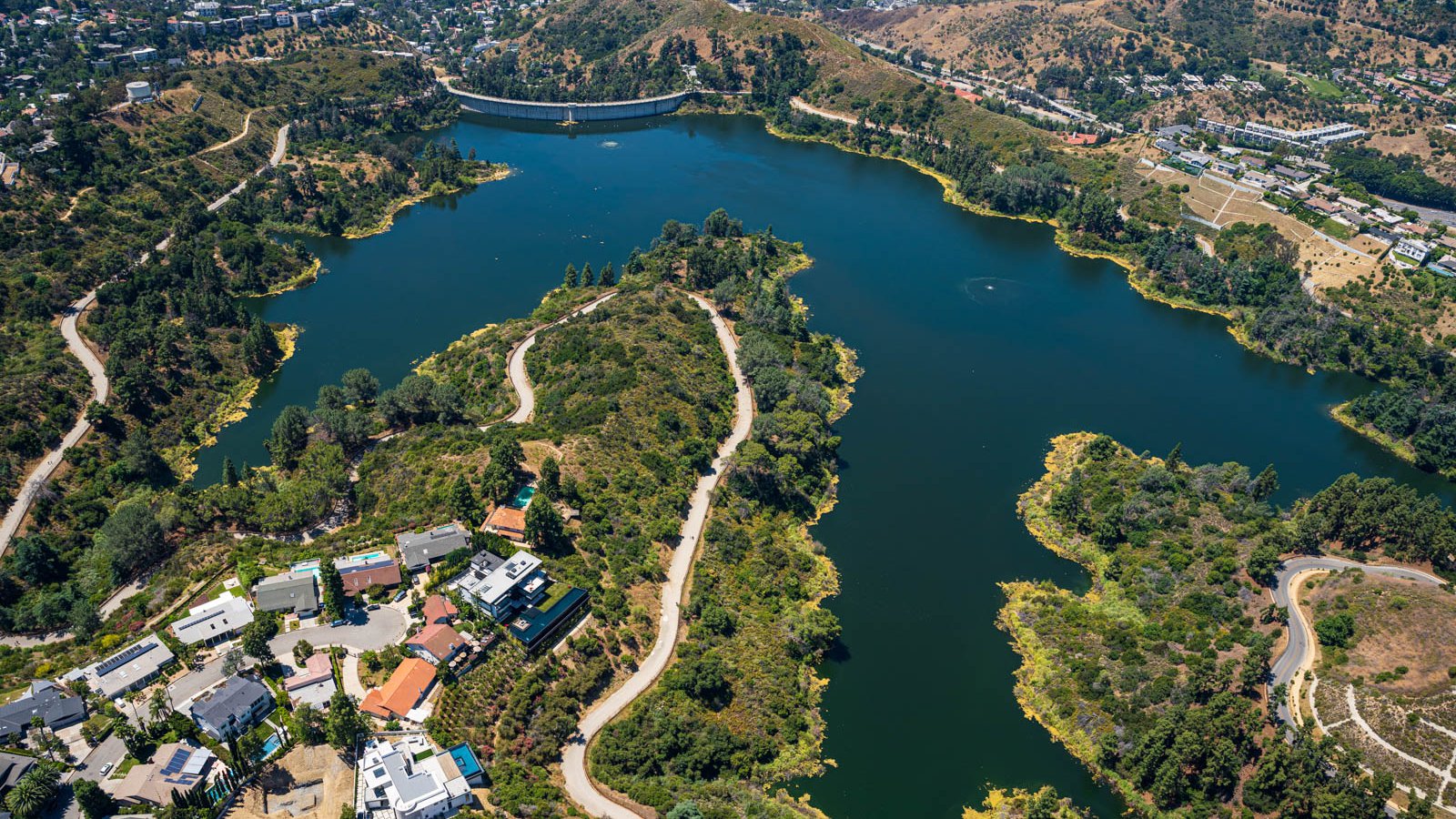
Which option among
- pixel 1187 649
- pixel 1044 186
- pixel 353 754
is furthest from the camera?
pixel 1044 186

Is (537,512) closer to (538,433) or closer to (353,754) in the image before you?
(538,433)

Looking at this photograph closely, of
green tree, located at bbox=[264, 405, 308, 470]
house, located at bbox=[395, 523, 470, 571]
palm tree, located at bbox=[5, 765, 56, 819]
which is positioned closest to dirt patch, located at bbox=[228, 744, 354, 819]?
palm tree, located at bbox=[5, 765, 56, 819]

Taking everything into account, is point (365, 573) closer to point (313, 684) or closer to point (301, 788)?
point (313, 684)

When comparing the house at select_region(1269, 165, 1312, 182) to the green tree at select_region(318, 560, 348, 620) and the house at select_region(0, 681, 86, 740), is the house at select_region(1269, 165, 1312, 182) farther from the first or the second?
the house at select_region(0, 681, 86, 740)

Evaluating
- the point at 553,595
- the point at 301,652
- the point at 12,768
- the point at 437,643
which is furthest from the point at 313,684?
the point at 553,595

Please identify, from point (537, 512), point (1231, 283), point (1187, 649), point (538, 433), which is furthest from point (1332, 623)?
point (1231, 283)

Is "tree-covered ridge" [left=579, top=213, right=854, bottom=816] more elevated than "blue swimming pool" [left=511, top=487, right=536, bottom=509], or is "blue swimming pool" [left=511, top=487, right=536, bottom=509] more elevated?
"blue swimming pool" [left=511, top=487, right=536, bottom=509]

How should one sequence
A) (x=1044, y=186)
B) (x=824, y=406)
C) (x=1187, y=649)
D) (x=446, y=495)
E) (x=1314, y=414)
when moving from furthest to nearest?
(x=1044, y=186)
(x=1314, y=414)
(x=824, y=406)
(x=446, y=495)
(x=1187, y=649)

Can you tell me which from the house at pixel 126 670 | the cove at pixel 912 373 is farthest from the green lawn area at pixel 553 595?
the house at pixel 126 670
